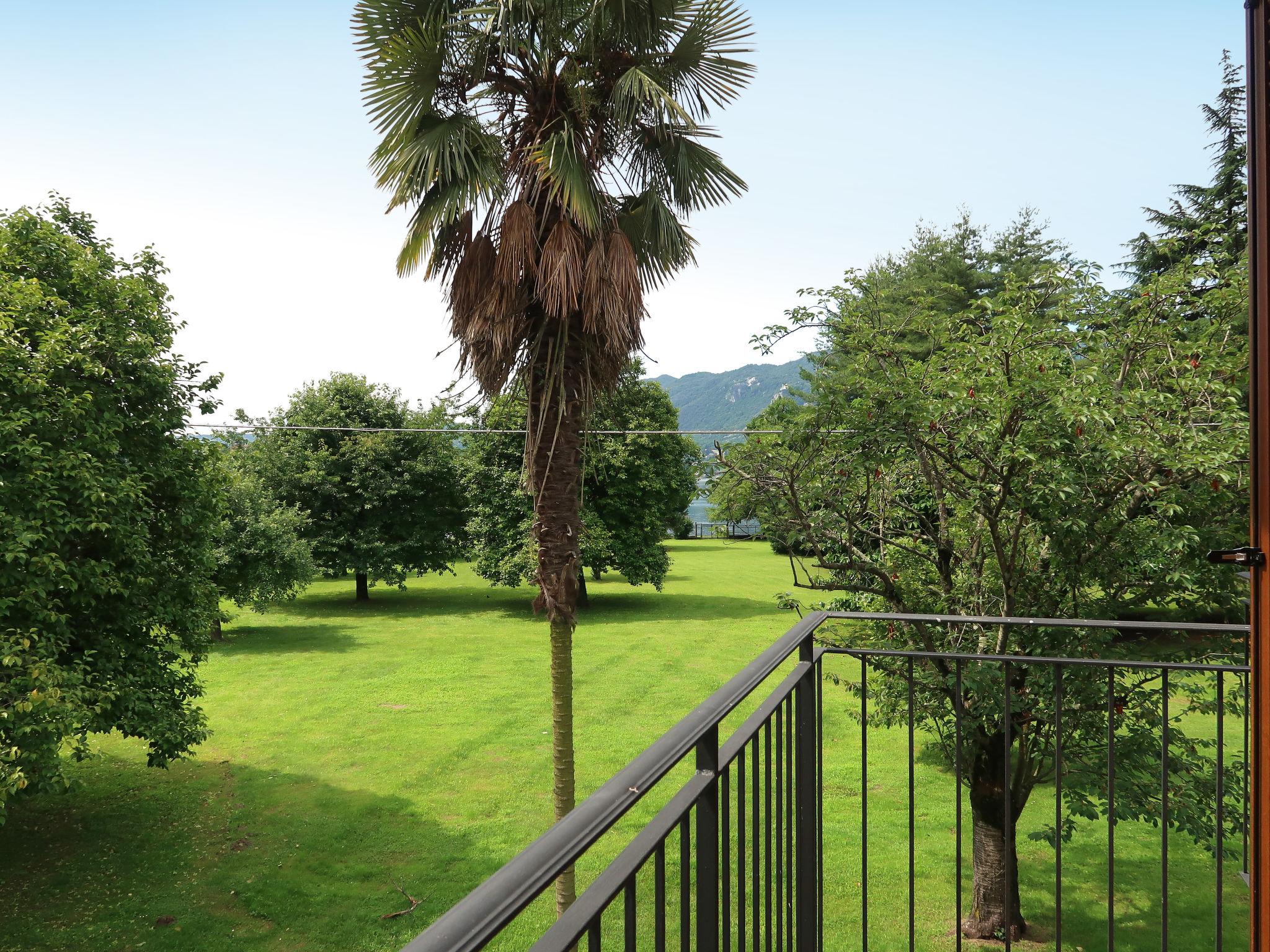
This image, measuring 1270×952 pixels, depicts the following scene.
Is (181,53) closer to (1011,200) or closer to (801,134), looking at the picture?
(801,134)

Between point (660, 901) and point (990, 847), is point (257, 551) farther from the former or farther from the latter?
point (660, 901)

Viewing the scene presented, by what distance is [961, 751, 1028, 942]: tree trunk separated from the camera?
257 inches

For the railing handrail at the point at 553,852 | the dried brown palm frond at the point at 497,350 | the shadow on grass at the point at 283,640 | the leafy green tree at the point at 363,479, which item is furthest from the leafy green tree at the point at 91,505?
the leafy green tree at the point at 363,479

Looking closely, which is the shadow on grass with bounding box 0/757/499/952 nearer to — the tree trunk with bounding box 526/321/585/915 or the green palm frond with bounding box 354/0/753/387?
the tree trunk with bounding box 526/321/585/915

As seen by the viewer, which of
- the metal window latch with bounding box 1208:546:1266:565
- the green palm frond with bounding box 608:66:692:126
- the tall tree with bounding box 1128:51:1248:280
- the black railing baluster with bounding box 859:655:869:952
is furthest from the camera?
the tall tree with bounding box 1128:51:1248:280

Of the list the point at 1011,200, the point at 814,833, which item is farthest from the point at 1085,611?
the point at 1011,200

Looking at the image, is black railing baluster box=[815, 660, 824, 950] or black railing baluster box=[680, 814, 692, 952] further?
black railing baluster box=[815, 660, 824, 950]

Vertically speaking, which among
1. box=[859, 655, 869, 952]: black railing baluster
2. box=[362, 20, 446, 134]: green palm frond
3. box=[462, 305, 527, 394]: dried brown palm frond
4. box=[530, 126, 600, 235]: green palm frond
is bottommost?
box=[859, 655, 869, 952]: black railing baluster

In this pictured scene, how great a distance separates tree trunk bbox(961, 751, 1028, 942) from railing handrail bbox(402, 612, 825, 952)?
6141 mm

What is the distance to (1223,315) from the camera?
6227mm

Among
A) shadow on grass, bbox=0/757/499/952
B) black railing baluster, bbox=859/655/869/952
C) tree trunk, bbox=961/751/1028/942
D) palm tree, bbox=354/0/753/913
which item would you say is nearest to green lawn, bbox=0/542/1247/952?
shadow on grass, bbox=0/757/499/952

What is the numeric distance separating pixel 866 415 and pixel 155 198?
744 cm

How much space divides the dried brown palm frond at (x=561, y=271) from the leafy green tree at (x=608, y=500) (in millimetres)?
14037

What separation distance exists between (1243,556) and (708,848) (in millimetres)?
1237
